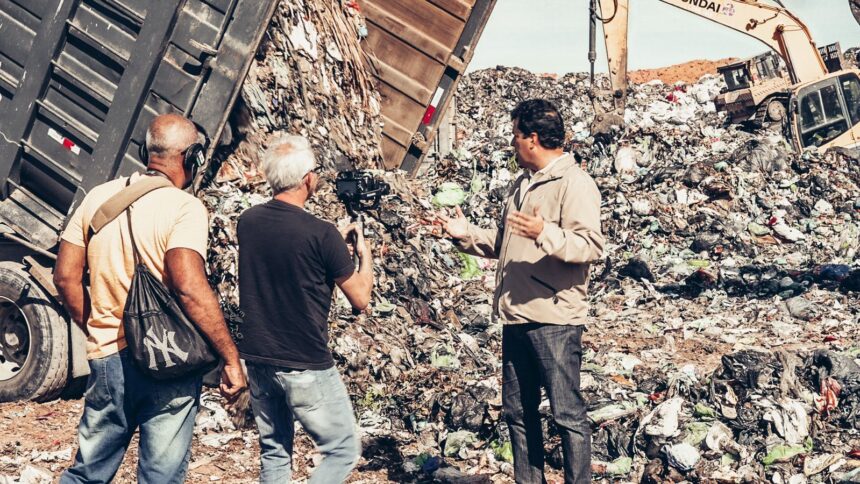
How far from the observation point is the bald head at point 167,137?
2.88 meters

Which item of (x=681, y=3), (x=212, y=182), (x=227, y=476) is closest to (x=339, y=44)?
(x=212, y=182)

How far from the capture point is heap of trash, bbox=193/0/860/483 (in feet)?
15.5

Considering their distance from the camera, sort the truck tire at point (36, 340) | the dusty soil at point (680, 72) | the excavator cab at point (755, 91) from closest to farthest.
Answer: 1. the truck tire at point (36, 340)
2. the excavator cab at point (755, 91)
3. the dusty soil at point (680, 72)

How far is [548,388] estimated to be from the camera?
139 inches

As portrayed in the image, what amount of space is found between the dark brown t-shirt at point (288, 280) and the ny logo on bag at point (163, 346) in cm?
32

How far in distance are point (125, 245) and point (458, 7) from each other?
5.68 m

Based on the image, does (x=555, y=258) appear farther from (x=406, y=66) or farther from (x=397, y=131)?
(x=406, y=66)

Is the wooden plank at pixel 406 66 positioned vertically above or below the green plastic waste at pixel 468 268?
above

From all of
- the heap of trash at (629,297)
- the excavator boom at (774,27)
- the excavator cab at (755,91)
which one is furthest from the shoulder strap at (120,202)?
the excavator cab at (755,91)

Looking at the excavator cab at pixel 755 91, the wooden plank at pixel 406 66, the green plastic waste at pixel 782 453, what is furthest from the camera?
the excavator cab at pixel 755 91

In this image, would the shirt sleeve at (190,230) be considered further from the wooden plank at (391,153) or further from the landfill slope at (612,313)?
the wooden plank at (391,153)

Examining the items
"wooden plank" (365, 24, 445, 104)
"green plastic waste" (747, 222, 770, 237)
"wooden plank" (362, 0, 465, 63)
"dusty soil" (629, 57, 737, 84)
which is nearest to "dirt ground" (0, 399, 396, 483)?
"wooden plank" (365, 24, 445, 104)

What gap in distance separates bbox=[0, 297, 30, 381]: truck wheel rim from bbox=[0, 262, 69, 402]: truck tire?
0.05m

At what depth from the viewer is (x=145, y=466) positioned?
9.37ft
